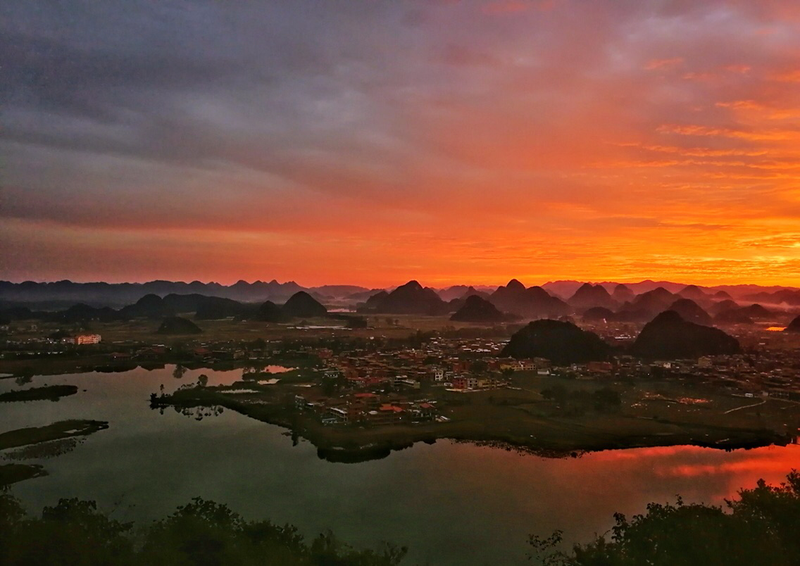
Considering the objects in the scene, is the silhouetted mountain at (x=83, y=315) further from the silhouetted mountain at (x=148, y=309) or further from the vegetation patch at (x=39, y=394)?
the vegetation patch at (x=39, y=394)

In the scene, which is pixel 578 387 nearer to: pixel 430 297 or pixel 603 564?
pixel 603 564

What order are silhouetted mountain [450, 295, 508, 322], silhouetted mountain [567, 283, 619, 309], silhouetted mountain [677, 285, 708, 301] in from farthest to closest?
silhouetted mountain [567, 283, 619, 309]
silhouetted mountain [677, 285, 708, 301]
silhouetted mountain [450, 295, 508, 322]

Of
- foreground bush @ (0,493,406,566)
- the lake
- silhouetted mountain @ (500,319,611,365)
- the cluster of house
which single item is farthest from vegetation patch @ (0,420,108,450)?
silhouetted mountain @ (500,319,611,365)

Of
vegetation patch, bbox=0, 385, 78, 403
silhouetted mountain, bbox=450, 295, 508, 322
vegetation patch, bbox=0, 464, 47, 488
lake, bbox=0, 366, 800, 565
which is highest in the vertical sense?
silhouetted mountain, bbox=450, 295, 508, 322

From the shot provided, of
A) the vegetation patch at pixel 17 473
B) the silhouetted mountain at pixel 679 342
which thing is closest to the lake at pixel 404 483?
the vegetation patch at pixel 17 473

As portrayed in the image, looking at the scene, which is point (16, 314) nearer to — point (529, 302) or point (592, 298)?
point (529, 302)

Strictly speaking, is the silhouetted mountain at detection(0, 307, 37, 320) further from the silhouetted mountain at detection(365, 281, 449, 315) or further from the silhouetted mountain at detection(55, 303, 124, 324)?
the silhouetted mountain at detection(365, 281, 449, 315)

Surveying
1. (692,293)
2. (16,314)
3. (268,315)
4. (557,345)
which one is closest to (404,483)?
(557,345)
